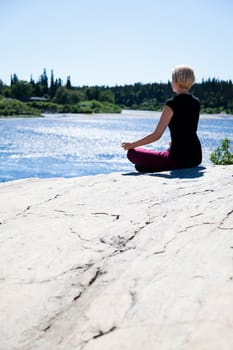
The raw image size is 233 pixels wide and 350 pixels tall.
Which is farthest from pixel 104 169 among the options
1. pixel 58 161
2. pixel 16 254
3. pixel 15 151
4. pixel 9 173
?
pixel 16 254

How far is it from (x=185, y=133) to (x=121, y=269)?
2.52 meters

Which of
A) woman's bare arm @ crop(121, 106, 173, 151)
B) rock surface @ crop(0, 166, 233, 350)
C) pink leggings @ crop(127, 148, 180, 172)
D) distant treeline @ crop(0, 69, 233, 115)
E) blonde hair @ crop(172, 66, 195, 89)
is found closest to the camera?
rock surface @ crop(0, 166, 233, 350)

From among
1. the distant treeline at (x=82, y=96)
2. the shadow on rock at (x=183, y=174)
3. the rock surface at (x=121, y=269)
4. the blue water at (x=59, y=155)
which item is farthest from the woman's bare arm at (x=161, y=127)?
the distant treeline at (x=82, y=96)

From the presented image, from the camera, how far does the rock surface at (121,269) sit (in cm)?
199

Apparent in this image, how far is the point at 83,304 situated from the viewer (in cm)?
227

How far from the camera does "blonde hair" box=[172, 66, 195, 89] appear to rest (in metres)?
4.34

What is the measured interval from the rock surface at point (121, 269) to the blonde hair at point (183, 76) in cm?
120

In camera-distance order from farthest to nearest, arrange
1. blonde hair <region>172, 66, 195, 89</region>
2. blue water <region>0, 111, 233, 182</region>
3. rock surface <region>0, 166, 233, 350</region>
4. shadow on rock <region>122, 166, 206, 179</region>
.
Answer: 1. blue water <region>0, 111, 233, 182</region>
2. blonde hair <region>172, 66, 195, 89</region>
3. shadow on rock <region>122, 166, 206, 179</region>
4. rock surface <region>0, 166, 233, 350</region>

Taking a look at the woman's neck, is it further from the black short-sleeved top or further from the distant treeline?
the distant treeline

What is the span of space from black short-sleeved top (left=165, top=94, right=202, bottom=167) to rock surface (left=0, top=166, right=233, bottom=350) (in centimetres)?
84

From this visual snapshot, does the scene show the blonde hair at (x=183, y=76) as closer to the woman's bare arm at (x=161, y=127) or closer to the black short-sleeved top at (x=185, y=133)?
the black short-sleeved top at (x=185, y=133)

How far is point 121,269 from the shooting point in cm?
250

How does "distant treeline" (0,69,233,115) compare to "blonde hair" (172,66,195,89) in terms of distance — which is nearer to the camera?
"blonde hair" (172,66,195,89)

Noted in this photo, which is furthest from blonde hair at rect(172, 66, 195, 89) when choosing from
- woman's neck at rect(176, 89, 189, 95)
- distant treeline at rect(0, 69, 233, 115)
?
distant treeline at rect(0, 69, 233, 115)
